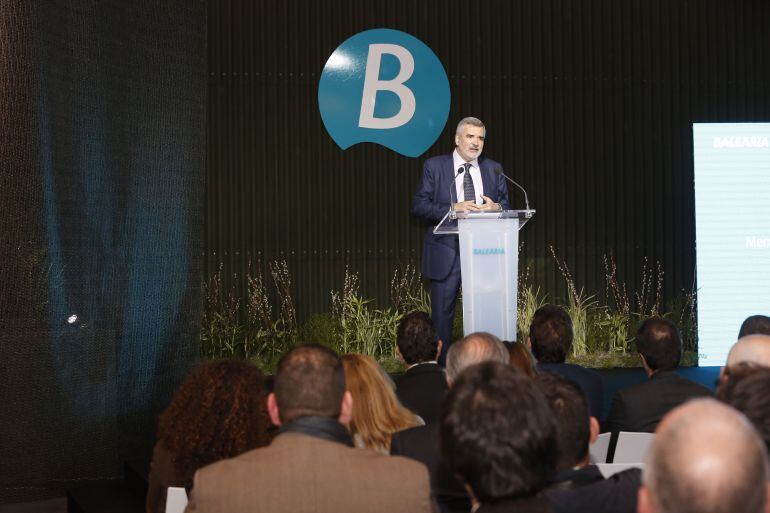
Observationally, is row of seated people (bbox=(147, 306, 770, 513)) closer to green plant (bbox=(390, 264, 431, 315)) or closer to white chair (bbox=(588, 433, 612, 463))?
white chair (bbox=(588, 433, 612, 463))

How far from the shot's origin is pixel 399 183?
28.0 ft

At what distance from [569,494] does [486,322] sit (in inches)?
130

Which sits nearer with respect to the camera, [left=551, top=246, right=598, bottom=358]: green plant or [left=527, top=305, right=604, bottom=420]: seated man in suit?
[left=527, top=305, right=604, bottom=420]: seated man in suit

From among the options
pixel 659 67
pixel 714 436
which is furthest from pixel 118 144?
pixel 659 67

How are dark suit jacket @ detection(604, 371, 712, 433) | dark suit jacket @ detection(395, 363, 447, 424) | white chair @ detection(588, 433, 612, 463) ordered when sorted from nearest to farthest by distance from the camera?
white chair @ detection(588, 433, 612, 463)
dark suit jacket @ detection(604, 371, 712, 433)
dark suit jacket @ detection(395, 363, 447, 424)

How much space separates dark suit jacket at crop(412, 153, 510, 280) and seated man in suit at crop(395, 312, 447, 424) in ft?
6.18

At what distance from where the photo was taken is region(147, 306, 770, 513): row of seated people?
3.97 feet

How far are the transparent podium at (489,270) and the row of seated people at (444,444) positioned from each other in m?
2.13

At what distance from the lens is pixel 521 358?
3.50 m

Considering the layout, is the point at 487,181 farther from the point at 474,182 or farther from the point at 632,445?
the point at 632,445

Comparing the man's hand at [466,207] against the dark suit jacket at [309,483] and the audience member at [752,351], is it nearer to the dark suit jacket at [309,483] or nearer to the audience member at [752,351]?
the audience member at [752,351]

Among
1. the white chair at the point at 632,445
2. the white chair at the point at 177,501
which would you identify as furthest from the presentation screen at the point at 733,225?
the white chair at the point at 177,501

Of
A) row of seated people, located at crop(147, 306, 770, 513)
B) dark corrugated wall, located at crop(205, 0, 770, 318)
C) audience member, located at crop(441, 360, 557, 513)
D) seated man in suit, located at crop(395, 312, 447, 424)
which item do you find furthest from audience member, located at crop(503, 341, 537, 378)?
dark corrugated wall, located at crop(205, 0, 770, 318)

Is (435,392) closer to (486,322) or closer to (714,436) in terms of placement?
(486,322)
